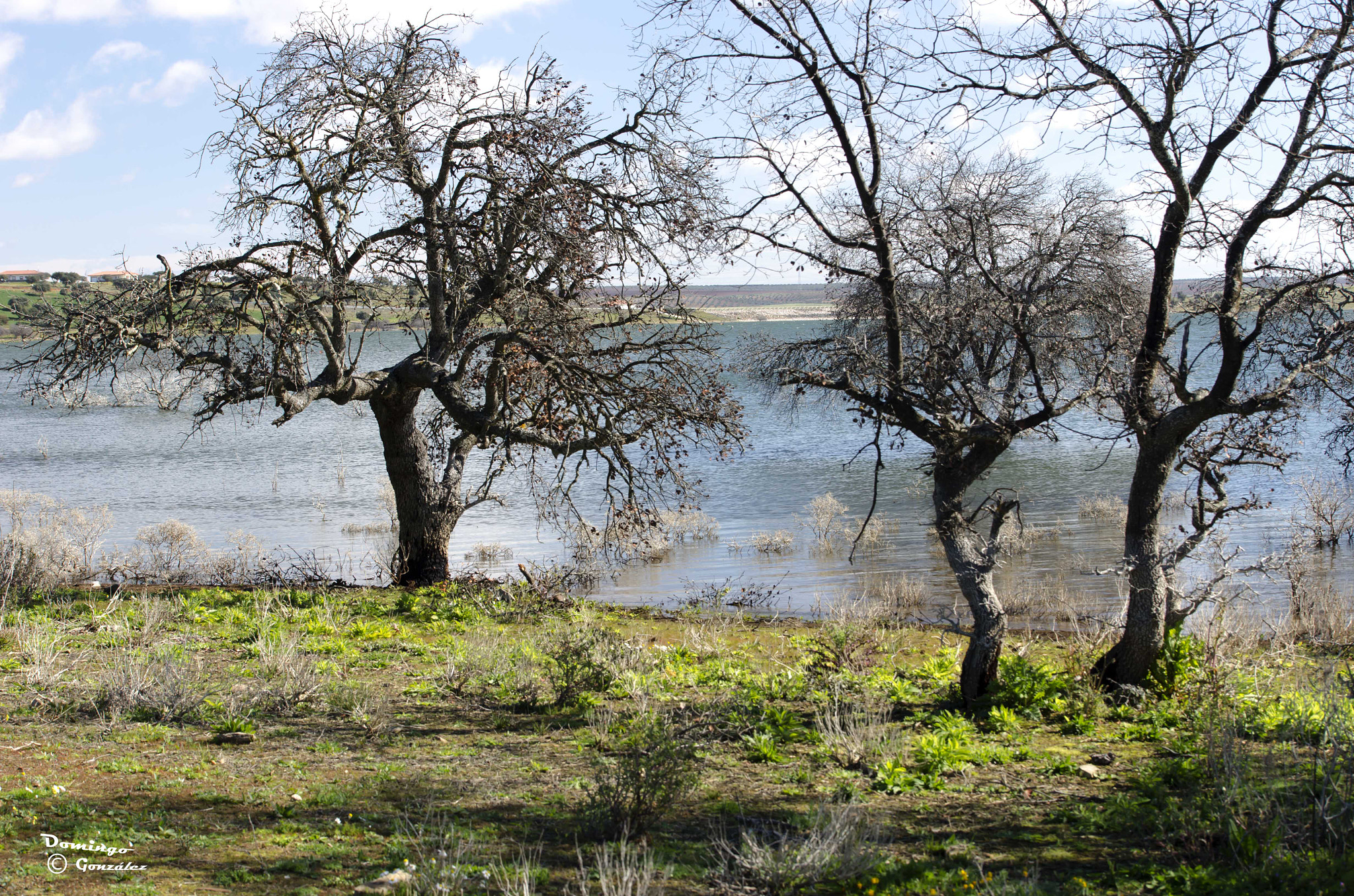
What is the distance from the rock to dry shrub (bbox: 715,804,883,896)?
1271mm

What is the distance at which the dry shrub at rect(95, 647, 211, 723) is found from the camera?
6.07m

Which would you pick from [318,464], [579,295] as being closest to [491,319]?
[579,295]

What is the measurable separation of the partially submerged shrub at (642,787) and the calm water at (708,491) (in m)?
3.94

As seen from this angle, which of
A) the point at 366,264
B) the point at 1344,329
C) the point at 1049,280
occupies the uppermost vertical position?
the point at 366,264

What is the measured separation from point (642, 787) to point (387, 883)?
1.26 m

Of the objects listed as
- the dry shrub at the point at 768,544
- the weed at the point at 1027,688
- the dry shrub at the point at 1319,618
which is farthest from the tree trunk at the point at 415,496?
the dry shrub at the point at 1319,618

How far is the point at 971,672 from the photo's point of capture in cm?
702

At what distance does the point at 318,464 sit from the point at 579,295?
71.6 ft

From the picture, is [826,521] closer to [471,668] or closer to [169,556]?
[169,556]

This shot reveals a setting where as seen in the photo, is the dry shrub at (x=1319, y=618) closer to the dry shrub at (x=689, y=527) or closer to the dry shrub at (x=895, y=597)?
the dry shrub at (x=895, y=597)

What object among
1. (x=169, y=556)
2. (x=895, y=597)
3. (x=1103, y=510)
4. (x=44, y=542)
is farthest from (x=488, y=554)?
(x=1103, y=510)

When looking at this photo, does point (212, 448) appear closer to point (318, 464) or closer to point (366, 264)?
point (318, 464)

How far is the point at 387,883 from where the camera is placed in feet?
12.4

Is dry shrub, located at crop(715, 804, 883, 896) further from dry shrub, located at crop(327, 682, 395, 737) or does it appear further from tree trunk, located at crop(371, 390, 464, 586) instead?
tree trunk, located at crop(371, 390, 464, 586)
